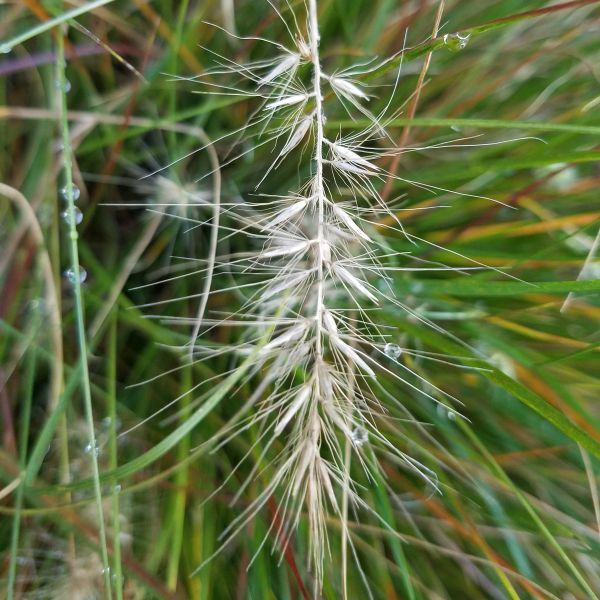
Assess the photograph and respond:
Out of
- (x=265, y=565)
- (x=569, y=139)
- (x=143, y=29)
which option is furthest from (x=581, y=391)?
(x=143, y=29)

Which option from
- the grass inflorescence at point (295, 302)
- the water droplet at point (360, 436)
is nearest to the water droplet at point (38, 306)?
the grass inflorescence at point (295, 302)

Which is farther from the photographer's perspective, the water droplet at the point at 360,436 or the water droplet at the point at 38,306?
the water droplet at the point at 38,306

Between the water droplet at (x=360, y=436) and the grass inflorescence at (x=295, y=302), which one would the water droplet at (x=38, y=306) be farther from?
the water droplet at (x=360, y=436)

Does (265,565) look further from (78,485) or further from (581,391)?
(581,391)

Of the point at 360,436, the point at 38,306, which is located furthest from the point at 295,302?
the point at 38,306

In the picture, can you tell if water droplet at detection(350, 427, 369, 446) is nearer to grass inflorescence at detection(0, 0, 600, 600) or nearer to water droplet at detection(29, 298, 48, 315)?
grass inflorescence at detection(0, 0, 600, 600)

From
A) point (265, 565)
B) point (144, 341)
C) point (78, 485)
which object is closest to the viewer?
point (78, 485)

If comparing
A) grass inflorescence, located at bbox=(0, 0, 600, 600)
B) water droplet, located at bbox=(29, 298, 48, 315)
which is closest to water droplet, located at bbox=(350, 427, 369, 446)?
grass inflorescence, located at bbox=(0, 0, 600, 600)

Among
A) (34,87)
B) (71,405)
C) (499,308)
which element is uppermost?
(34,87)
